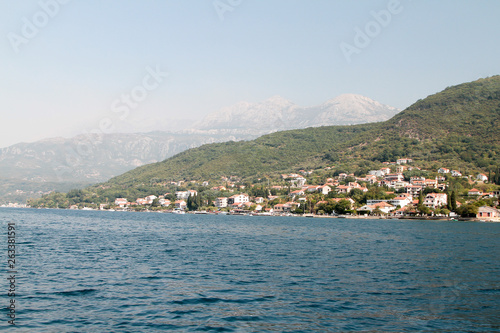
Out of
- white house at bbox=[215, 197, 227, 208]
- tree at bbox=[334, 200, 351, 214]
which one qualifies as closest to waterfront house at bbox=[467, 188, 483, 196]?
tree at bbox=[334, 200, 351, 214]

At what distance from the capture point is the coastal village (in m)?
96.4

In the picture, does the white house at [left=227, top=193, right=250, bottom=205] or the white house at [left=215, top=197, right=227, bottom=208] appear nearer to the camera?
the white house at [left=227, top=193, right=250, bottom=205]

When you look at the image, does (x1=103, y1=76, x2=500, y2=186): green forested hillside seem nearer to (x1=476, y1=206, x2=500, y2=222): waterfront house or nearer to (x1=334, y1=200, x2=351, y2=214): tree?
(x1=476, y1=206, x2=500, y2=222): waterfront house

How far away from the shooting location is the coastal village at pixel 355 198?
96438 millimetres

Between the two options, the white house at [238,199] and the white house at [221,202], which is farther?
the white house at [221,202]

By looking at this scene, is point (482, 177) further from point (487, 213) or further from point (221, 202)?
point (221, 202)

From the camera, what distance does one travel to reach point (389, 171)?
146000 mm

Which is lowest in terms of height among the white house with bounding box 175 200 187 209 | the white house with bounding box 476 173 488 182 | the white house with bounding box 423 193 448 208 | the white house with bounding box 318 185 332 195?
the white house with bounding box 175 200 187 209

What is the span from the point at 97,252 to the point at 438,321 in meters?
22.2

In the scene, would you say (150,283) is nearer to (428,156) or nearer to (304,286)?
(304,286)

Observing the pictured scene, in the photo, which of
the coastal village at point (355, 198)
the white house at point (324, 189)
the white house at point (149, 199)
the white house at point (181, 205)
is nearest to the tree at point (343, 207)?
the coastal village at point (355, 198)

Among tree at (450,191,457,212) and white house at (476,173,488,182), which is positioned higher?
white house at (476,173,488,182)

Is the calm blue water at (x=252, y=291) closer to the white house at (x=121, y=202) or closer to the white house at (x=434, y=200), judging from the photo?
the white house at (x=434, y=200)

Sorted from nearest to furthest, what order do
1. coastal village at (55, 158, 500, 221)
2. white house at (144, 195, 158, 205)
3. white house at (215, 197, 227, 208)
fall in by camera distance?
coastal village at (55, 158, 500, 221) < white house at (215, 197, 227, 208) < white house at (144, 195, 158, 205)
